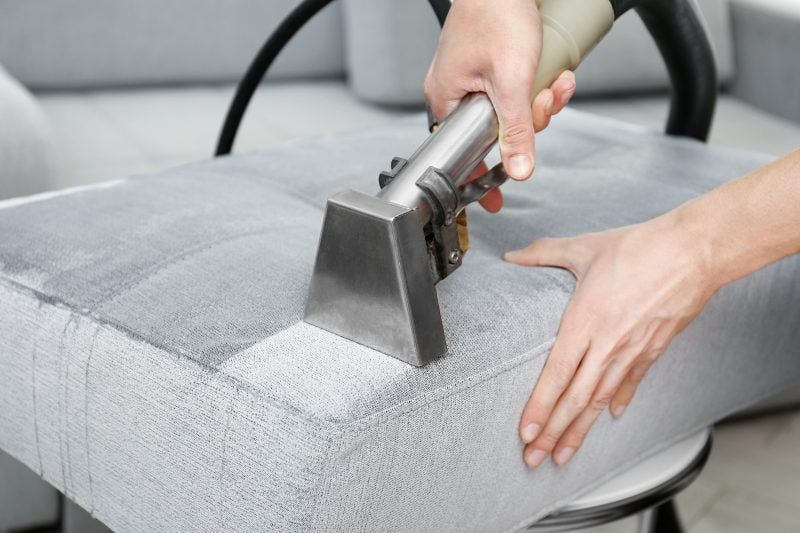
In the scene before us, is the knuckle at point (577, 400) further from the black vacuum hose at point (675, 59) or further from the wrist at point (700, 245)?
the black vacuum hose at point (675, 59)

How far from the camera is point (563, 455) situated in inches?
31.0

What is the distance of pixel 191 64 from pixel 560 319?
4.35 ft

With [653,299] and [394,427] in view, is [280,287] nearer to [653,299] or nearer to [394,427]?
[394,427]

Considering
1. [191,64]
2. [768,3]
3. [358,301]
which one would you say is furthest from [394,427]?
[768,3]

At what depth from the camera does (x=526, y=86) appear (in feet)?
2.53

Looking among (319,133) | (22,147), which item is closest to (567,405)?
(22,147)

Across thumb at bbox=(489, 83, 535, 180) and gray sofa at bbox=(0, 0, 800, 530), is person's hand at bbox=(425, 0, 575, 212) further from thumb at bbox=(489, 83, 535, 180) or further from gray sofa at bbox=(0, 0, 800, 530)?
gray sofa at bbox=(0, 0, 800, 530)

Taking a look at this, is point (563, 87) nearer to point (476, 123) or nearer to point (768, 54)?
point (476, 123)

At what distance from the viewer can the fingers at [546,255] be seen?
2.74 feet

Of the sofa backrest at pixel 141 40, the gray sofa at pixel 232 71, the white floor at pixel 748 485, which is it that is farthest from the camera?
the sofa backrest at pixel 141 40

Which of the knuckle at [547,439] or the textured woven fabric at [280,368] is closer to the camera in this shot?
the textured woven fabric at [280,368]

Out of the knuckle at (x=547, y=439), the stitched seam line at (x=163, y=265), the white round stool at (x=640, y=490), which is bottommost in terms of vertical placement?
the white round stool at (x=640, y=490)

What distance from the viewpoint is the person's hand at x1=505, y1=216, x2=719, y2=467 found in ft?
2.49

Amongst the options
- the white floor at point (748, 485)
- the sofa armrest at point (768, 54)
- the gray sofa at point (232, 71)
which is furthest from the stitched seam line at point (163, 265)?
the sofa armrest at point (768, 54)
